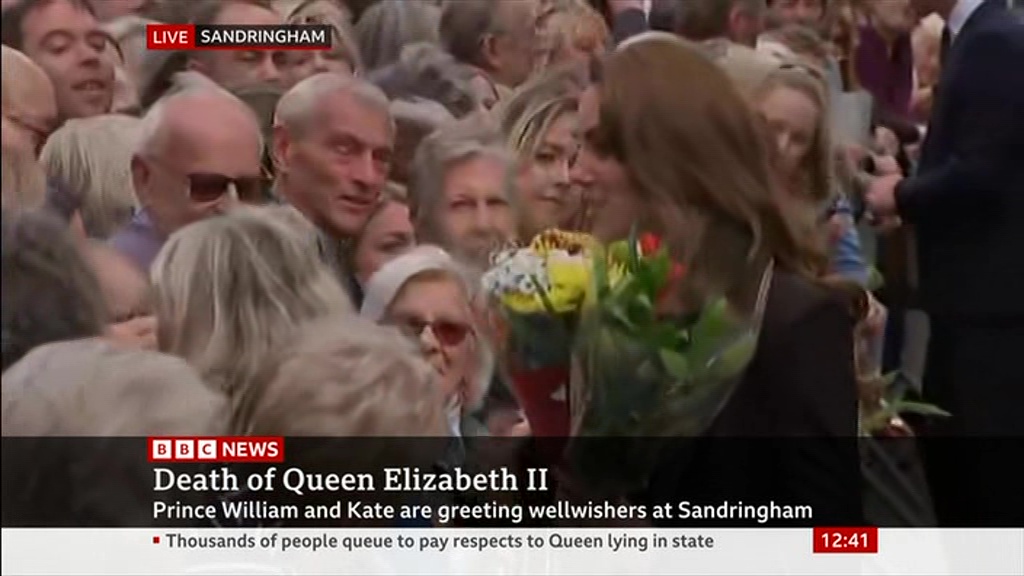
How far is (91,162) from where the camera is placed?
2141 millimetres

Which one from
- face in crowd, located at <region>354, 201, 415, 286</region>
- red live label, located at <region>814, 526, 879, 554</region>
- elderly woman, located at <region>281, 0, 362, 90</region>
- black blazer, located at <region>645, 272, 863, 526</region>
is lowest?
red live label, located at <region>814, 526, 879, 554</region>

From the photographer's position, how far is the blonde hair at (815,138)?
7.20ft

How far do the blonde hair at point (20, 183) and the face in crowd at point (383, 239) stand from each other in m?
0.38

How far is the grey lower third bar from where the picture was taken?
2.15 m

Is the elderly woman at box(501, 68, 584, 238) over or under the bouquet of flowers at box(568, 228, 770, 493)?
over

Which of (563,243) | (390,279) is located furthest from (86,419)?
(563,243)

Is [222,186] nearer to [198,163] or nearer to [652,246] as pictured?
[198,163]

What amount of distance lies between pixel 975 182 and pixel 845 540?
1.53ft

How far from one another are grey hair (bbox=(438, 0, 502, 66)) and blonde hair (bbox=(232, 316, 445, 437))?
35cm

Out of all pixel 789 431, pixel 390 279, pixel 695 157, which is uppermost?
pixel 695 157

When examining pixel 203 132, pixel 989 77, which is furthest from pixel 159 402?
pixel 989 77

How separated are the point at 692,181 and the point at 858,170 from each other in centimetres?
21

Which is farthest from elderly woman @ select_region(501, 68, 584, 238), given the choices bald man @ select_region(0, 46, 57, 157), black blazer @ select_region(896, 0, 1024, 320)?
bald man @ select_region(0, 46, 57, 157)

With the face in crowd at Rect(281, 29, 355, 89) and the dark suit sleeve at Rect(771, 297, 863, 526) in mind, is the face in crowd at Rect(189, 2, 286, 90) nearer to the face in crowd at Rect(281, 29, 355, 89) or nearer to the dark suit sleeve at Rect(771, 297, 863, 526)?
the face in crowd at Rect(281, 29, 355, 89)
